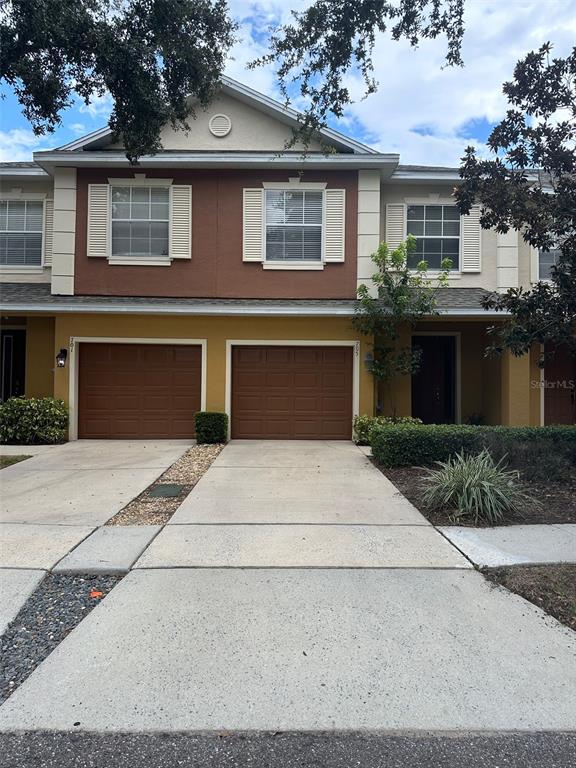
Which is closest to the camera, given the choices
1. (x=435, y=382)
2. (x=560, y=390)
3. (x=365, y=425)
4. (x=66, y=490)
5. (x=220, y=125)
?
(x=66, y=490)

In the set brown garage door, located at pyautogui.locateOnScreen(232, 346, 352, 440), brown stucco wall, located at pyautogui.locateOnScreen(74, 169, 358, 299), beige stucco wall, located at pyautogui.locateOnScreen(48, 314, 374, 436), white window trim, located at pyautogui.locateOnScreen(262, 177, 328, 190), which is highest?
white window trim, located at pyautogui.locateOnScreen(262, 177, 328, 190)

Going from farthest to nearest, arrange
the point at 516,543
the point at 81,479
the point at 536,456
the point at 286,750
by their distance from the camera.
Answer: the point at 81,479 → the point at 536,456 → the point at 516,543 → the point at 286,750

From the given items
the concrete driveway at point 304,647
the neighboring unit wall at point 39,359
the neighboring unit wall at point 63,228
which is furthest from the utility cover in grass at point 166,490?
the neighboring unit wall at point 39,359

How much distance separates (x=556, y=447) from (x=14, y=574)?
774 cm

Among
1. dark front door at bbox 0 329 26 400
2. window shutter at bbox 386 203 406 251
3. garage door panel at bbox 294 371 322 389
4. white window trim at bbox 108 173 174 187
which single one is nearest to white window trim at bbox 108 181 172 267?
white window trim at bbox 108 173 174 187

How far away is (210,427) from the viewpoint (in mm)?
11766

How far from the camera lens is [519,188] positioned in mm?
7352

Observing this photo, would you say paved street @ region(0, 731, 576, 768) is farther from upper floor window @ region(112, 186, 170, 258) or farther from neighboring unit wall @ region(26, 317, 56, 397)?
neighboring unit wall @ region(26, 317, 56, 397)

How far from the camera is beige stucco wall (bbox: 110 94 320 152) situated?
12.7m

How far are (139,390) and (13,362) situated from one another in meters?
4.31

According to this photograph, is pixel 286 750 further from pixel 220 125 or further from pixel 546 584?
pixel 220 125

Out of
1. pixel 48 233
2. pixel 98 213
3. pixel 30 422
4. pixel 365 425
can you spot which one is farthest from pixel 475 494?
pixel 48 233

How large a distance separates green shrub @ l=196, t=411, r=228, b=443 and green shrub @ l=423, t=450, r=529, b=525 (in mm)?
5951

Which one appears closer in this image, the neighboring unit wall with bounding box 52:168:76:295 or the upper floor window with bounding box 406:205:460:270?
the neighboring unit wall with bounding box 52:168:76:295
